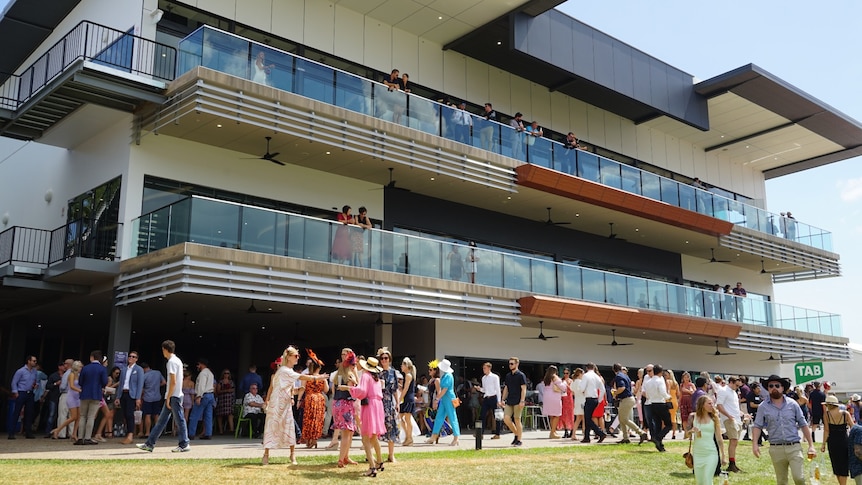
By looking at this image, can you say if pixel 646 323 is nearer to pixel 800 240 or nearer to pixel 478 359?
pixel 478 359

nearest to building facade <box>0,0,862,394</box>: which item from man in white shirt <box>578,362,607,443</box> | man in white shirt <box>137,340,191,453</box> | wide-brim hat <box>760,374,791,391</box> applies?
man in white shirt <box>137,340,191,453</box>

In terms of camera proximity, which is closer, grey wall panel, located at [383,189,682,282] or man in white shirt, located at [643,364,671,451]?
man in white shirt, located at [643,364,671,451]

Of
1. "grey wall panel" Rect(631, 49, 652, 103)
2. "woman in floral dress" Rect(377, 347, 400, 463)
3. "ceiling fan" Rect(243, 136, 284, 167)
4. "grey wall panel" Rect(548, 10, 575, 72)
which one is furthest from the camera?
"grey wall panel" Rect(631, 49, 652, 103)

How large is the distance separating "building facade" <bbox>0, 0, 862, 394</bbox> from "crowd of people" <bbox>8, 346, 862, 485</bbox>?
1.98 meters

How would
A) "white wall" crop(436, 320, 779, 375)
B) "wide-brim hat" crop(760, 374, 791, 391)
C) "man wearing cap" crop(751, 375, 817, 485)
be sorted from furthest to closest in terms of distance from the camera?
"white wall" crop(436, 320, 779, 375)
"wide-brim hat" crop(760, 374, 791, 391)
"man wearing cap" crop(751, 375, 817, 485)

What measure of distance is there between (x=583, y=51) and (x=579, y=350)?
1038 centimetres

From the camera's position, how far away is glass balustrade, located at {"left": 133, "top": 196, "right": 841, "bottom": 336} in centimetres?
1738

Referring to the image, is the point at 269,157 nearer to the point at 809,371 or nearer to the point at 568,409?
the point at 568,409

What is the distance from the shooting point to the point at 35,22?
2484 centimetres

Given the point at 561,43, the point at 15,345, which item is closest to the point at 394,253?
the point at 561,43

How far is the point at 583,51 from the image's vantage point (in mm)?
27188

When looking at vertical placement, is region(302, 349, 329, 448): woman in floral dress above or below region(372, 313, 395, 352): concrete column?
below

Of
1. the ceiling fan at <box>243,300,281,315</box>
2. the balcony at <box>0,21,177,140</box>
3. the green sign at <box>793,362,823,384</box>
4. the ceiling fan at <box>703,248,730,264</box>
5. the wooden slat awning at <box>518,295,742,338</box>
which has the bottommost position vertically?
the green sign at <box>793,362,823,384</box>

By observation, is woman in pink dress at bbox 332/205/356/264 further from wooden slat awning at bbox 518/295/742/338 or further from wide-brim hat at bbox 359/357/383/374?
wide-brim hat at bbox 359/357/383/374
